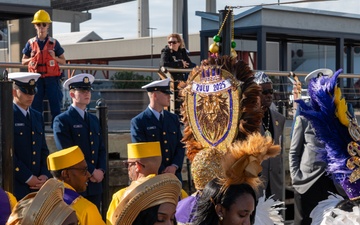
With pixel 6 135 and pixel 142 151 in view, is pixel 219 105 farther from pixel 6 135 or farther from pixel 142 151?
pixel 6 135

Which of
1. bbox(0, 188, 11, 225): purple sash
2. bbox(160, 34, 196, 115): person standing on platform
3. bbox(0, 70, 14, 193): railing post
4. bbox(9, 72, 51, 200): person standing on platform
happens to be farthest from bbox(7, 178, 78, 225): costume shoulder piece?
bbox(160, 34, 196, 115): person standing on platform

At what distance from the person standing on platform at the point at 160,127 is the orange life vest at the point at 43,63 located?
4.97ft

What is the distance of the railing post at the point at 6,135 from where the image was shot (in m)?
5.76

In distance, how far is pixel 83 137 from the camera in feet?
20.9

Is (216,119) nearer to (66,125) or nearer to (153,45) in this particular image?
(66,125)

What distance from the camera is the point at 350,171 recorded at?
416 cm

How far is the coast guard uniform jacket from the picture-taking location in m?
6.24

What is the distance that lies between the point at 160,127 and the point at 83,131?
767 mm

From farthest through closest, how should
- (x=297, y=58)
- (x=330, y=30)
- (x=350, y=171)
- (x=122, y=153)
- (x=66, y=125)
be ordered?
1. (x=297, y=58)
2. (x=330, y=30)
3. (x=122, y=153)
4. (x=66, y=125)
5. (x=350, y=171)

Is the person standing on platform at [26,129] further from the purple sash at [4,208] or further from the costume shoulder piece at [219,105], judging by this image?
the purple sash at [4,208]

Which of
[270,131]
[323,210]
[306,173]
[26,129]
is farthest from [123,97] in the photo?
[323,210]

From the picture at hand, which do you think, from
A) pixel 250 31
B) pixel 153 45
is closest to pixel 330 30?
pixel 250 31

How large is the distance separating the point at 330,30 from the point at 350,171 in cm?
1451

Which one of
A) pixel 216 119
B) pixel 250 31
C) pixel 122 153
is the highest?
pixel 250 31
